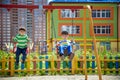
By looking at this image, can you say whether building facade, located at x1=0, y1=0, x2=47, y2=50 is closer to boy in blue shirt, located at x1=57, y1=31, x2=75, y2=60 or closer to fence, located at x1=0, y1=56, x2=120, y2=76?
fence, located at x1=0, y1=56, x2=120, y2=76

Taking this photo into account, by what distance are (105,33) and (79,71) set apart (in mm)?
34775

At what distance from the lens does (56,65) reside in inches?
527

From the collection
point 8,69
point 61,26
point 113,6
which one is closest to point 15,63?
point 8,69

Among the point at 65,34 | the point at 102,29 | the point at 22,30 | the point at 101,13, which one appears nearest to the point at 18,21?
the point at 22,30

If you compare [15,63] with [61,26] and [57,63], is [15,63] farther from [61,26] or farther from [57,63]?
[61,26]

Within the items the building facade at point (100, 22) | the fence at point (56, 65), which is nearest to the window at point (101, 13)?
the building facade at point (100, 22)

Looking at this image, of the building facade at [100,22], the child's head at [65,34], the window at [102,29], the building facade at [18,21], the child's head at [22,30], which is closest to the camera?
the child's head at [22,30]

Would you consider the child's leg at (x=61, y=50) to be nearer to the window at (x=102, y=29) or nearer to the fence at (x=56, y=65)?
the fence at (x=56, y=65)

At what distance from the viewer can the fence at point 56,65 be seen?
12.9 meters

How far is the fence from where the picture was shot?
1289 cm

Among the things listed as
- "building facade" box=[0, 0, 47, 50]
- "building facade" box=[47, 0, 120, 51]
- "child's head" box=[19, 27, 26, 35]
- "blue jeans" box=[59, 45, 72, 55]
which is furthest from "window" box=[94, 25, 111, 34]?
"child's head" box=[19, 27, 26, 35]

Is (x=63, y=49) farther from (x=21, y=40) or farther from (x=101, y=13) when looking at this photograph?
(x=101, y=13)

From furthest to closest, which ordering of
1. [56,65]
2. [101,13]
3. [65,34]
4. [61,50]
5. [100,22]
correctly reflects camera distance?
[101,13] < [100,22] < [56,65] < [65,34] < [61,50]

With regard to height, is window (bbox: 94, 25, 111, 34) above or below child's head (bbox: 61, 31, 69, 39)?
above
